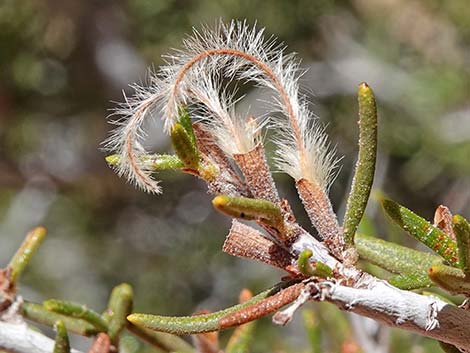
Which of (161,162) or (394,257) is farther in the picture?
(394,257)

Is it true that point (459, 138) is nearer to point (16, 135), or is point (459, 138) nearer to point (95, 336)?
point (16, 135)

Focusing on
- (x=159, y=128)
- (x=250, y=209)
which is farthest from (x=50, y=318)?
(x=159, y=128)

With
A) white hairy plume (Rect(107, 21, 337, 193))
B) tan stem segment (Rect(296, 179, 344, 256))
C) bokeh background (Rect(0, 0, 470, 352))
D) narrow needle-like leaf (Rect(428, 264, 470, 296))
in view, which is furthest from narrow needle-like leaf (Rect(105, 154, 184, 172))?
bokeh background (Rect(0, 0, 470, 352))

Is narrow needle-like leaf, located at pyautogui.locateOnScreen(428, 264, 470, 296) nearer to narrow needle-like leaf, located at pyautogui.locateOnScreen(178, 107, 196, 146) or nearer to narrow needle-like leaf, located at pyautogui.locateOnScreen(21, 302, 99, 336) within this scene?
narrow needle-like leaf, located at pyautogui.locateOnScreen(178, 107, 196, 146)

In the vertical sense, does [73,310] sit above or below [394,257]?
below

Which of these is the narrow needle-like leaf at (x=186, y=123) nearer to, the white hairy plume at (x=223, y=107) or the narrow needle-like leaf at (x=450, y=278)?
the white hairy plume at (x=223, y=107)

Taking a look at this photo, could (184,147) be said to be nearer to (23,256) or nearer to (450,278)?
(450,278)
